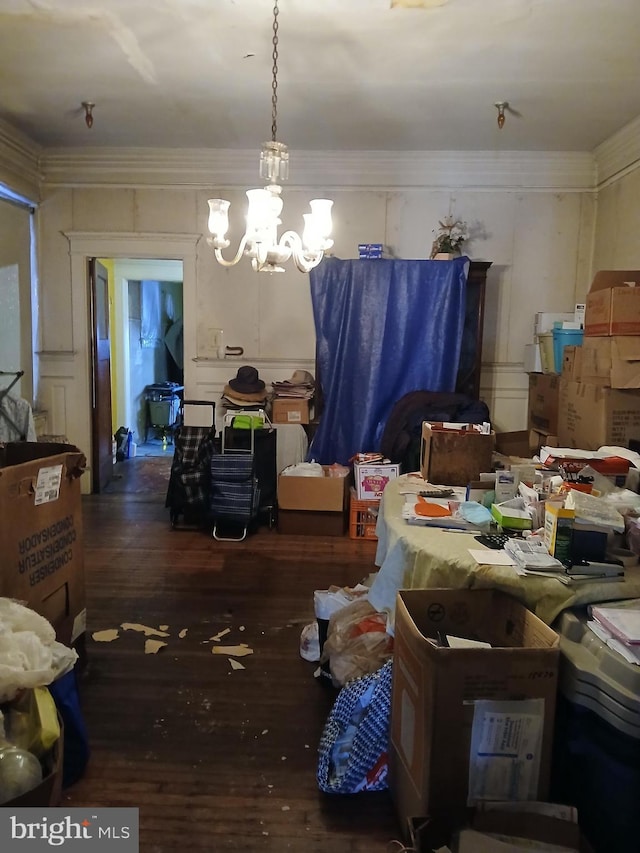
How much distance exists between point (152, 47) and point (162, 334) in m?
5.78

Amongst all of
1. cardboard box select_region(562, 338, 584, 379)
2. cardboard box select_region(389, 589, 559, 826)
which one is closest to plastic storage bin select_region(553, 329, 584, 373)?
cardboard box select_region(562, 338, 584, 379)

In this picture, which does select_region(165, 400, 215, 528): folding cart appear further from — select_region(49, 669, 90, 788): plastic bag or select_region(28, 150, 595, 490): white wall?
select_region(49, 669, 90, 788): plastic bag

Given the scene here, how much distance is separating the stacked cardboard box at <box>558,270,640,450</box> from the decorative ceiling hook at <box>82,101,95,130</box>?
3296 mm

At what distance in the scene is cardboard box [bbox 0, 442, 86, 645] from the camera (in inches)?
78.8

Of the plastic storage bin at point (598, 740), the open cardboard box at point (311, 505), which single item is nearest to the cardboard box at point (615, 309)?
the open cardboard box at point (311, 505)

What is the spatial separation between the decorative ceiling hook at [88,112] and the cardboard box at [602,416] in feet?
11.4

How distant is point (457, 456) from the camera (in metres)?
2.55

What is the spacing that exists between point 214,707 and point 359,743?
0.65m

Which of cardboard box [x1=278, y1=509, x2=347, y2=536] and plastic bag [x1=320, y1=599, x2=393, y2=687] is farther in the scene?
cardboard box [x1=278, y1=509, x2=347, y2=536]

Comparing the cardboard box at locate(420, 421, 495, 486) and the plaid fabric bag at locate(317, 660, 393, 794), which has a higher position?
the cardboard box at locate(420, 421, 495, 486)

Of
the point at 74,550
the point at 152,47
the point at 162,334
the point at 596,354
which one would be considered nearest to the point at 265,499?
the point at 74,550

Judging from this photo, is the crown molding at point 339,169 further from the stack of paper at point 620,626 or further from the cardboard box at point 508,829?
the cardboard box at point 508,829

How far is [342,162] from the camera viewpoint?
Answer: 4676 mm

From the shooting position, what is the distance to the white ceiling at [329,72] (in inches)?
108
